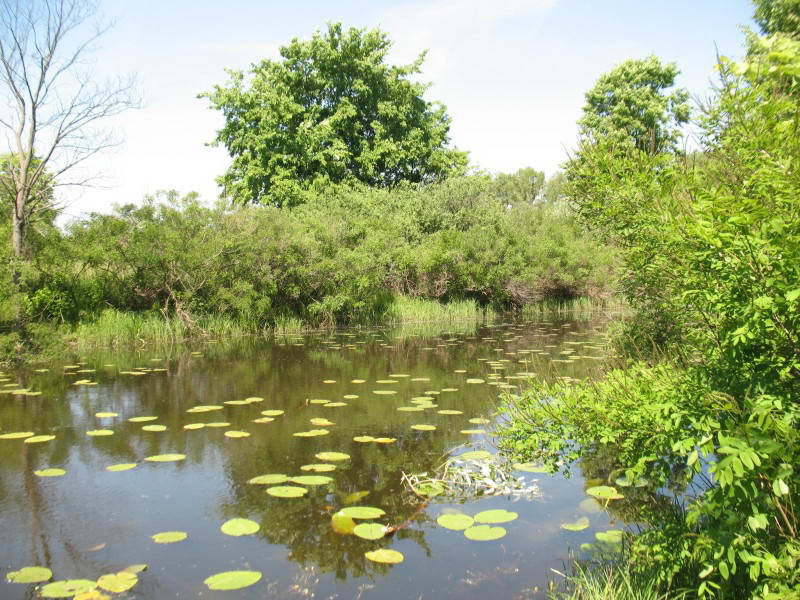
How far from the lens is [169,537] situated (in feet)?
12.4

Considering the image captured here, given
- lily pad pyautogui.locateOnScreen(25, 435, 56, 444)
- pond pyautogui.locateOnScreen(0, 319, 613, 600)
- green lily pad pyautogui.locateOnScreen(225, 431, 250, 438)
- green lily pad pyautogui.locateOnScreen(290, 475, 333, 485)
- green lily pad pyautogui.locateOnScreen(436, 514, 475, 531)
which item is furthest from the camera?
green lily pad pyautogui.locateOnScreen(225, 431, 250, 438)

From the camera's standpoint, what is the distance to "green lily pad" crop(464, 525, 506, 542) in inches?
148

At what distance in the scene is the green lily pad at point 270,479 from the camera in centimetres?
Result: 469

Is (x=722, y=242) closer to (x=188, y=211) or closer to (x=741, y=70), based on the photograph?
(x=741, y=70)

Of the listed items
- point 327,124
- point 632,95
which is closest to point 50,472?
point 327,124

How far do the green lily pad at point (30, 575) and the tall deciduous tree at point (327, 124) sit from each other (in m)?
22.0

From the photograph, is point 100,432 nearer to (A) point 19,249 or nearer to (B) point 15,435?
(B) point 15,435

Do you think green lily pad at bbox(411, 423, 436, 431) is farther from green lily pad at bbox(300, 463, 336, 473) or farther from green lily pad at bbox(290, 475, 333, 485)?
green lily pad at bbox(290, 475, 333, 485)

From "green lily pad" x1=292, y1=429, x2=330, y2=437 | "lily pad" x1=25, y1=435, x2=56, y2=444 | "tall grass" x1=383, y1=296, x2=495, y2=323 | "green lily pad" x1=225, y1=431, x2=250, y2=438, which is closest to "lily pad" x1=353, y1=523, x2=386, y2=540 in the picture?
"green lily pad" x1=292, y1=429, x2=330, y2=437

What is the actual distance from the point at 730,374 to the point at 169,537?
331 centimetres

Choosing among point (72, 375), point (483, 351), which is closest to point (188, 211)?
point (72, 375)

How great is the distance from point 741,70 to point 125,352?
12.9 metres

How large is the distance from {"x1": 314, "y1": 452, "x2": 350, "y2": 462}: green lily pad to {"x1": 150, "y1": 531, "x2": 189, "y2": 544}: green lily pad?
61.7 inches

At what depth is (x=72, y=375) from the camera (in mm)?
9617
